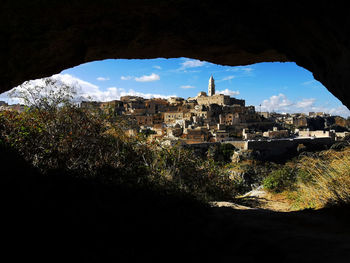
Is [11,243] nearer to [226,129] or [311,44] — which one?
[311,44]

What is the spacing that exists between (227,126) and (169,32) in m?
60.1

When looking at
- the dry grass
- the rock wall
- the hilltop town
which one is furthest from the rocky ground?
the hilltop town

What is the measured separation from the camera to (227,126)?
61.8 m

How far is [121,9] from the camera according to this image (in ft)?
9.39

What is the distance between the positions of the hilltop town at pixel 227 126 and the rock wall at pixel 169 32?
23.7 m

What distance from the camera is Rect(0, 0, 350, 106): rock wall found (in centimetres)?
242

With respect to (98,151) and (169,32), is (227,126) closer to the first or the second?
(98,151)

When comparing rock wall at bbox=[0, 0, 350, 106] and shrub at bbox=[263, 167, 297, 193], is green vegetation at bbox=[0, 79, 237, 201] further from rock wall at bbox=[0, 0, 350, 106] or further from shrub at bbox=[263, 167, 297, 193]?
rock wall at bbox=[0, 0, 350, 106]

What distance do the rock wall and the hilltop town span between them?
23.7 m

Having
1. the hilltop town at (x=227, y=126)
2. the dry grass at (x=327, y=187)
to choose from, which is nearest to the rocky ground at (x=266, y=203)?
the dry grass at (x=327, y=187)

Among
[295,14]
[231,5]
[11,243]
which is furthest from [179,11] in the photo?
[11,243]

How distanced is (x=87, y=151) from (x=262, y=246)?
15.4ft

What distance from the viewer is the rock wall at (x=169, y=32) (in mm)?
2422

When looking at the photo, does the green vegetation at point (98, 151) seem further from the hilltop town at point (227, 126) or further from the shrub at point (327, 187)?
the hilltop town at point (227, 126)
